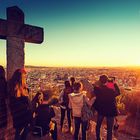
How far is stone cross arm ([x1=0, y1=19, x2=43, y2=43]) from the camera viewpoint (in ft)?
22.9

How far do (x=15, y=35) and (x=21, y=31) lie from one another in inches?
9.0

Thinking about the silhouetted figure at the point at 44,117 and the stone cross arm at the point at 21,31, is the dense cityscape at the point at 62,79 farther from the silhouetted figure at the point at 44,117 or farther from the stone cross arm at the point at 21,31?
the silhouetted figure at the point at 44,117

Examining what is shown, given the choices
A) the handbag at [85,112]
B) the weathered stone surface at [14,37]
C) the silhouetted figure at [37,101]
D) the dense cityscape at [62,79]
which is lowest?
the dense cityscape at [62,79]

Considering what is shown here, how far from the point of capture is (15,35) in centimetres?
717

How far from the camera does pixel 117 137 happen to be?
865cm

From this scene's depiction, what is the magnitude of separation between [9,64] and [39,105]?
1502 millimetres

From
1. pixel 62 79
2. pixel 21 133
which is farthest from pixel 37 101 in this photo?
pixel 62 79

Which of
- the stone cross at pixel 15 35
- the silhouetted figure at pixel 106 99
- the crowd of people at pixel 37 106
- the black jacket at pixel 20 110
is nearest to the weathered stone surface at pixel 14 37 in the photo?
the stone cross at pixel 15 35

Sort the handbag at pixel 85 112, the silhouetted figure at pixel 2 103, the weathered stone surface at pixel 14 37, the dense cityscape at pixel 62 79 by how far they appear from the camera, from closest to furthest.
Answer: the silhouetted figure at pixel 2 103 → the handbag at pixel 85 112 → the weathered stone surface at pixel 14 37 → the dense cityscape at pixel 62 79

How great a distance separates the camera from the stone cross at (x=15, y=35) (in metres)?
7.03

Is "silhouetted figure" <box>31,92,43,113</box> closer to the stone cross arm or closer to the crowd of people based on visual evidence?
the crowd of people

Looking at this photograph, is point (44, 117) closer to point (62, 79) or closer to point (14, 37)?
point (14, 37)

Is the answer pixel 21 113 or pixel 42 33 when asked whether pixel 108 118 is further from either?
pixel 42 33

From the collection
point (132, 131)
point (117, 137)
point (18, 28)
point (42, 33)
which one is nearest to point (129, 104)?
point (132, 131)
